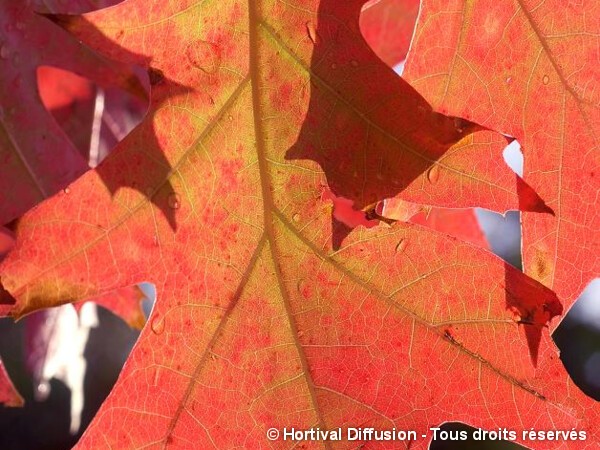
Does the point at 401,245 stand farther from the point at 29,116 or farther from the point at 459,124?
the point at 29,116

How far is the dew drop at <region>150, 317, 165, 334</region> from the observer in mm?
718

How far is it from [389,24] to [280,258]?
0.57m

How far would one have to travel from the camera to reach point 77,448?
0.71 meters

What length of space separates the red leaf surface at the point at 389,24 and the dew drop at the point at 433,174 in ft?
1.73

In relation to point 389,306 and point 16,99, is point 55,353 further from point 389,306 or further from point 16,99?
point 389,306

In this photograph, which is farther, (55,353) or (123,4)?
(55,353)

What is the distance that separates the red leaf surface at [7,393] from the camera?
2.97 ft

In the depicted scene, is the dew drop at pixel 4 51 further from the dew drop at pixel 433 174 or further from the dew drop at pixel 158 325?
the dew drop at pixel 433 174

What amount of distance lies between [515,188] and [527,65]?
0.15m

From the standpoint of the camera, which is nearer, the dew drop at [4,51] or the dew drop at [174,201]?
the dew drop at [174,201]

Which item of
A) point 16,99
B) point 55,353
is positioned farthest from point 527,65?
point 55,353

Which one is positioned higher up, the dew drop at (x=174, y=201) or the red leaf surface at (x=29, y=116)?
the red leaf surface at (x=29, y=116)

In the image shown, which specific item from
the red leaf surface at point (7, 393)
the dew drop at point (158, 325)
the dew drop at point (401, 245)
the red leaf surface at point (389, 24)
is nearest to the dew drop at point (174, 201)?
the dew drop at point (158, 325)

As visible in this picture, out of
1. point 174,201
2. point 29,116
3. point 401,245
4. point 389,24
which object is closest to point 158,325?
point 174,201
